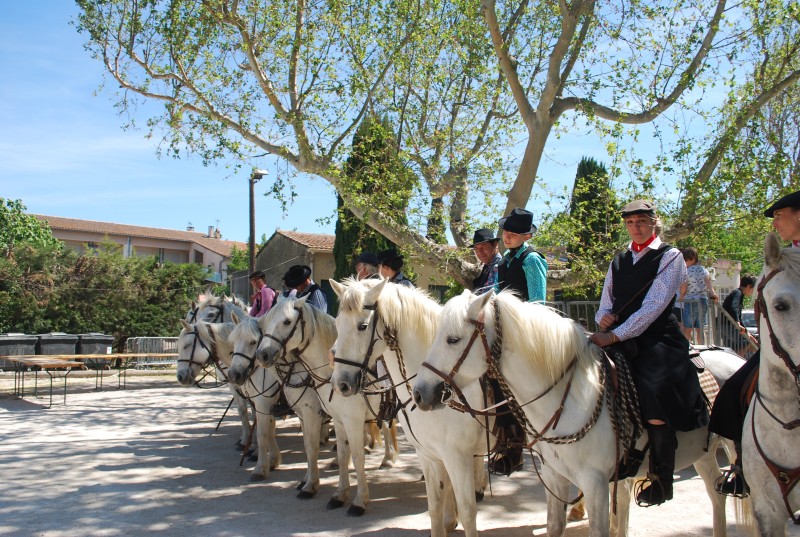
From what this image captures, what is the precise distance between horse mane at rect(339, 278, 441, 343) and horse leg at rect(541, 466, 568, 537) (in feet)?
4.29

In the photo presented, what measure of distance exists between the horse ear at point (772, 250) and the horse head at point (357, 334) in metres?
2.67

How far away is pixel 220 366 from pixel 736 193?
804 centimetres

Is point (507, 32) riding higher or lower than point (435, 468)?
higher

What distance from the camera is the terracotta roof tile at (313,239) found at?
30.3 metres

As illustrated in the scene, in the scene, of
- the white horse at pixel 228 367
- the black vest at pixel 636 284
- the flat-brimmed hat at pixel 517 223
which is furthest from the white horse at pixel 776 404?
the white horse at pixel 228 367

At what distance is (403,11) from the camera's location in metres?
11.7

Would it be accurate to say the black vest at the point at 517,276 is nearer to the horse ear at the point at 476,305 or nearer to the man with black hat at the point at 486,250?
the man with black hat at the point at 486,250

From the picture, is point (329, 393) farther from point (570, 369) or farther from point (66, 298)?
point (66, 298)

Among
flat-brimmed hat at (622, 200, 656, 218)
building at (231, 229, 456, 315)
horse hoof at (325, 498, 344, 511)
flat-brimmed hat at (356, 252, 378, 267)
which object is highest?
building at (231, 229, 456, 315)

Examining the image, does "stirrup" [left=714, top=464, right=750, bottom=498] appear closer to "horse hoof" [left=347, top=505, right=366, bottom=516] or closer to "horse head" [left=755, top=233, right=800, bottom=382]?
"horse head" [left=755, top=233, right=800, bottom=382]

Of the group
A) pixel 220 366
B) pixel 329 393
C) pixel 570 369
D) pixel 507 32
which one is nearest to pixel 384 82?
pixel 507 32

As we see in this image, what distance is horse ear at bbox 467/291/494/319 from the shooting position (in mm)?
3620

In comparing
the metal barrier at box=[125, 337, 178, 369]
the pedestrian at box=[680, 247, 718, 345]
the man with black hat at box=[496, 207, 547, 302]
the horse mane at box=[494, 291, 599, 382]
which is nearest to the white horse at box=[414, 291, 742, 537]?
the horse mane at box=[494, 291, 599, 382]

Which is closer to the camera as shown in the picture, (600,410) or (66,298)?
(600,410)
